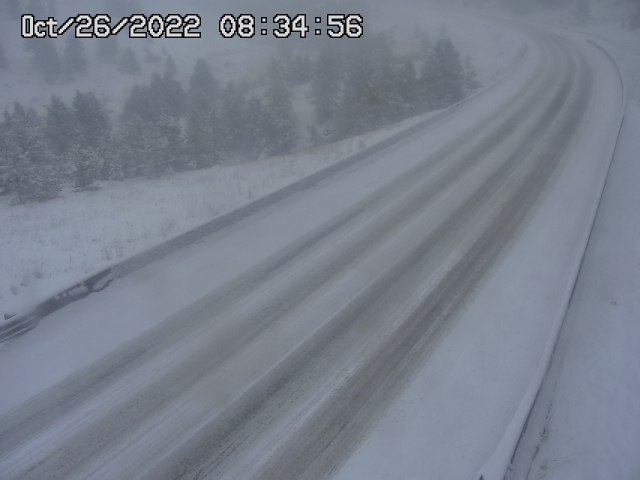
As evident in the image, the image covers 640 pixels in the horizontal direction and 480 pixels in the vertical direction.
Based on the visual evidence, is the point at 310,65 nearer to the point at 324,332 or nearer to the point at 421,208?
the point at 421,208

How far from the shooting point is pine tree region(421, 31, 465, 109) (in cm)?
3428

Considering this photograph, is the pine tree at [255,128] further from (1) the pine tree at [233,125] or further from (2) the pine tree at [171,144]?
(2) the pine tree at [171,144]

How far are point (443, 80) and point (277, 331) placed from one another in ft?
107

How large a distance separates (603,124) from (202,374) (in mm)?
19029

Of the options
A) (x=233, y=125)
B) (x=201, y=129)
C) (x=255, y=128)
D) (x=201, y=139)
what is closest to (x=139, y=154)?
(x=201, y=139)

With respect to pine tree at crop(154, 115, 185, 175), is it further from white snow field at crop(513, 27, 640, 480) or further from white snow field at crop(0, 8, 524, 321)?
white snow field at crop(513, 27, 640, 480)

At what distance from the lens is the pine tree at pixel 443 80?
112 ft

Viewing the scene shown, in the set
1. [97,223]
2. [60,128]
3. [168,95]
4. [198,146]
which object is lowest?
[198,146]

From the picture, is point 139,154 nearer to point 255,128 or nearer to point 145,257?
point 255,128

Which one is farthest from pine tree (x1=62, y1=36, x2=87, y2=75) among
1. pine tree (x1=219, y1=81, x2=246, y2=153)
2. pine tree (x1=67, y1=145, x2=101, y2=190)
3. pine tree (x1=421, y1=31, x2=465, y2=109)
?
pine tree (x1=421, y1=31, x2=465, y2=109)

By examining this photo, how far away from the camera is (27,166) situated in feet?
66.5

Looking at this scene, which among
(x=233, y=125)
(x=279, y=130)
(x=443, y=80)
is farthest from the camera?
(x=233, y=125)

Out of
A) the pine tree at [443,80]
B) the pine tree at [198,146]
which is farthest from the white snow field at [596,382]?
the pine tree at [198,146]

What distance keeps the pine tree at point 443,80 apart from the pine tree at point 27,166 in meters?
27.6
